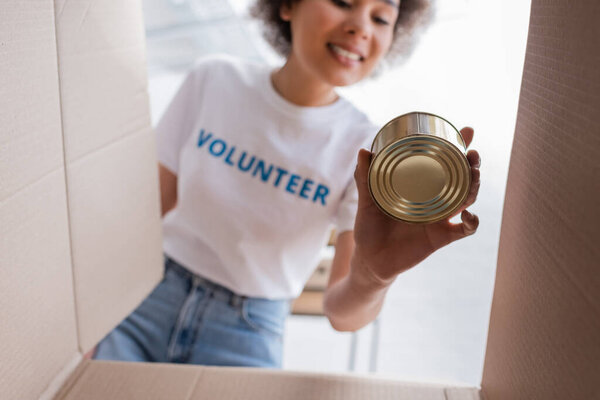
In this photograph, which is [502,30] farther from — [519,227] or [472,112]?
[519,227]

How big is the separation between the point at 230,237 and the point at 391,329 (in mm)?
976

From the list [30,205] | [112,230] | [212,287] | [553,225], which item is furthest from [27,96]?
[212,287]

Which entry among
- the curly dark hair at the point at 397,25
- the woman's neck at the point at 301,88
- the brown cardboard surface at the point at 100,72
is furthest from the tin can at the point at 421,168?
the curly dark hair at the point at 397,25


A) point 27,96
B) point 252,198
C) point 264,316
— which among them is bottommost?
point 264,316

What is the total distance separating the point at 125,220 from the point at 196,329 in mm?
436

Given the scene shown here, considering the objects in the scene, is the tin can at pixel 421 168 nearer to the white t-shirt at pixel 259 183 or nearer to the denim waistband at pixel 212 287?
the white t-shirt at pixel 259 183

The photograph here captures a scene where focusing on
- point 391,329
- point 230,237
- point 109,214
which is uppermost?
point 109,214

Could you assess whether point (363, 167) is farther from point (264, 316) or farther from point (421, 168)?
point (264, 316)

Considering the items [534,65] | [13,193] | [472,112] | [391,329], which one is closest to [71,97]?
[13,193]

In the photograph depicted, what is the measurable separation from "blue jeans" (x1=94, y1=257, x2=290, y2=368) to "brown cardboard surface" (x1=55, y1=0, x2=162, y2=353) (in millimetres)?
332

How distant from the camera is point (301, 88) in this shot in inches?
43.0

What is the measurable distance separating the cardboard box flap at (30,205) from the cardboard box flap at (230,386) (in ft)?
0.15

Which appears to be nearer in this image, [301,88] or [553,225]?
[553,225]

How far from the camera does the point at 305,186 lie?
3.48 ft
